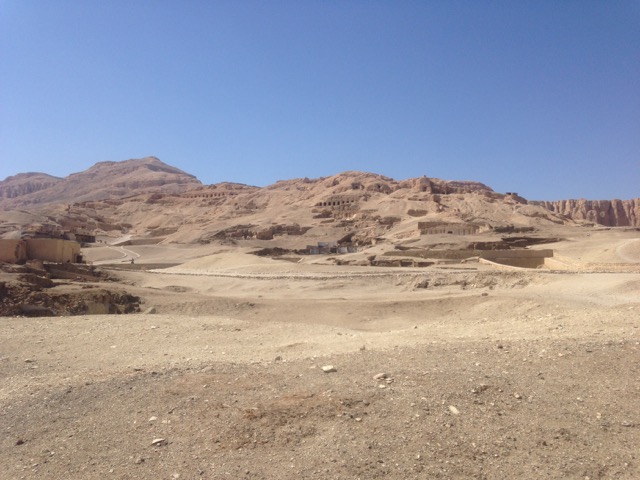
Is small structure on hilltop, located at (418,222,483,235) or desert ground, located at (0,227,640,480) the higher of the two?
small structure on hilltop, located at (418,222,483,235)

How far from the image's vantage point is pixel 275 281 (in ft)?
76.8

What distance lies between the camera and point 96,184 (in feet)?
507

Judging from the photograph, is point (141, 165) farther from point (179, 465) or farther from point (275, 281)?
point (179, 465)

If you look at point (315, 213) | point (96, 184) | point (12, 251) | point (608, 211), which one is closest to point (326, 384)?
point (12, 251)

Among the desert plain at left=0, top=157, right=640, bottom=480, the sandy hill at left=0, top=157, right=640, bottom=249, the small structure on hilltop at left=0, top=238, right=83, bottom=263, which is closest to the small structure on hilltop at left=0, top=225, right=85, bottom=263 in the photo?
the small structure on hilltop at left=0, top=238, right=83, bottom=263

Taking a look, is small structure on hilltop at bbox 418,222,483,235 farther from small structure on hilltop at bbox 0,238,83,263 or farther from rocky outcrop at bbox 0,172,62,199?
rocky outcrop at bbox 0,172,62,199

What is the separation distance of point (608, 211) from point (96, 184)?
136 metres

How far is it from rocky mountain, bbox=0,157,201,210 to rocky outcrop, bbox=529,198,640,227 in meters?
96.5

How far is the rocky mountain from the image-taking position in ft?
447

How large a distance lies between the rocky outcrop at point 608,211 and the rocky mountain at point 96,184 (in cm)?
9652

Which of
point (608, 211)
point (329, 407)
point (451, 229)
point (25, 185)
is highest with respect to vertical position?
point (25, 185)

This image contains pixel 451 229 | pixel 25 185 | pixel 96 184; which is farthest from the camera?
pixel 25 185

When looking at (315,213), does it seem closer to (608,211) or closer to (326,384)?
(608,211)

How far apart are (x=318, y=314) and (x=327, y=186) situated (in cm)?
8327
